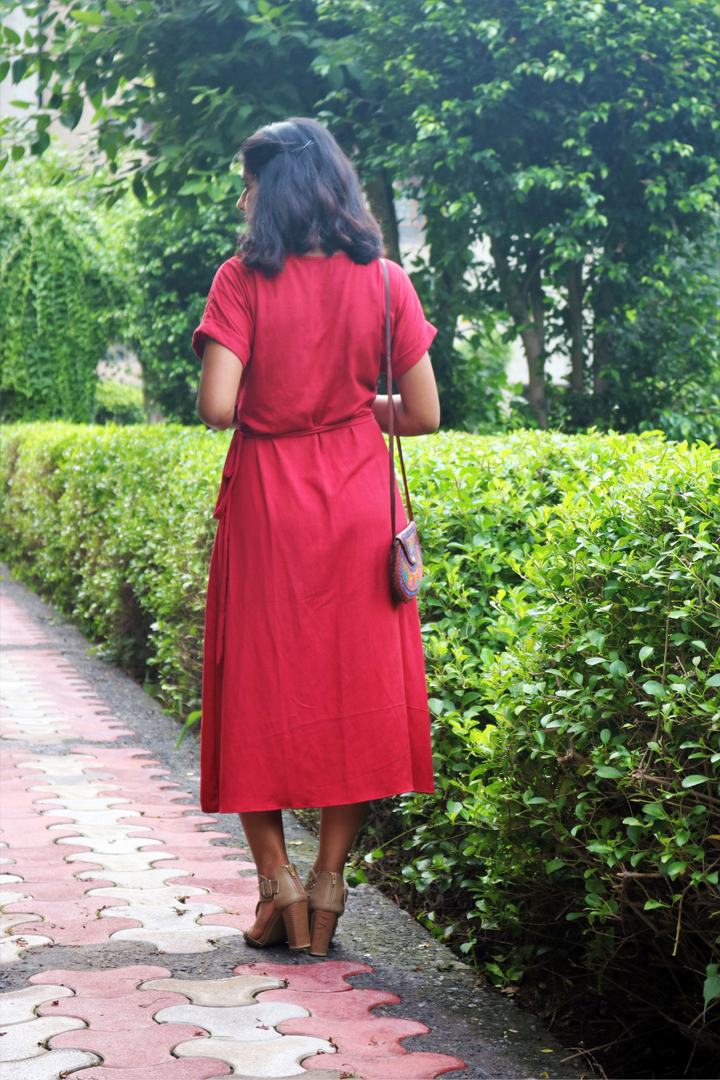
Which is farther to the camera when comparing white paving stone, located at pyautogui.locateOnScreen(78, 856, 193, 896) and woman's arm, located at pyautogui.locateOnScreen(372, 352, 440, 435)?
white paving stone, located at pyautogui.locateOnScreen(78, 856, 193, 896)

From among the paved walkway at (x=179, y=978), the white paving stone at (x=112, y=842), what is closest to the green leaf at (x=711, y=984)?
the paved walkway at (x=179, y=978)

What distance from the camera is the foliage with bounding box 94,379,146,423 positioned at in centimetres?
2223

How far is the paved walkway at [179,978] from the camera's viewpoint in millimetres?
2127

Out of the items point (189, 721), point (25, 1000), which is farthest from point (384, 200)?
point (25, 1000)

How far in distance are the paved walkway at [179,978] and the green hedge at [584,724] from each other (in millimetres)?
247

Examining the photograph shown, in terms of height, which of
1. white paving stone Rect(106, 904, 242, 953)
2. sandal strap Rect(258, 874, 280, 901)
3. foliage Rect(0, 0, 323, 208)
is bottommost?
white paving stone Rect(106, 904, 242, 953)

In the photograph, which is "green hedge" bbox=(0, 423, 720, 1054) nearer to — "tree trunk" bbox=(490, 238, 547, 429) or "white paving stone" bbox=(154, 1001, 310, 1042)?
"white paving stone" bbox=(154, 1001, 310, 1042)

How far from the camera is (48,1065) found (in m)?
2.05

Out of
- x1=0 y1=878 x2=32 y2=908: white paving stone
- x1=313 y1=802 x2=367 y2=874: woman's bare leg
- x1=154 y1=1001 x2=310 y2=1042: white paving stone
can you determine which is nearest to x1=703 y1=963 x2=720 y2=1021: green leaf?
x1=154 y1=1001 x2=310 y2=1042: white paving stone

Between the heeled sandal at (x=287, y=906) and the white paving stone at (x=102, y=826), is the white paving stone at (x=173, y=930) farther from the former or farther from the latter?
the white paving stone at (x=102, y=826)

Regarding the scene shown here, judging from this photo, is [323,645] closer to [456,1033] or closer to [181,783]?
[456,1033]

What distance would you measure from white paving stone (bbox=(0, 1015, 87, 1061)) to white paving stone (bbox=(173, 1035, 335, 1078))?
258 mm

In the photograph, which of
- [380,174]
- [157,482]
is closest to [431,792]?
[157,482]

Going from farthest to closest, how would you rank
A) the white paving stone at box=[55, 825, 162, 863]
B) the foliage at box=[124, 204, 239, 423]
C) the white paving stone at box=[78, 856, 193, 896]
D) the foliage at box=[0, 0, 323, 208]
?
the foliage at box=[124, 204, 239, 423]
the foliage at box=[0, 0, 323, 208]
the white paving stone at box=[55, 825, 162, 863]
the white paving stone at box=[78, 856, 193, 896]
